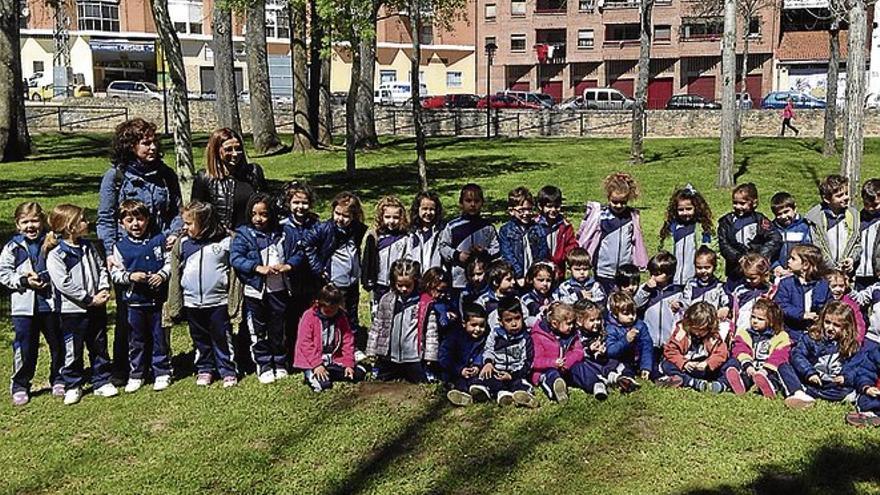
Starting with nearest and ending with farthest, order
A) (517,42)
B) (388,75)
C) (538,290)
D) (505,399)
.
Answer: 1. (505,399)
2. (538,290)
3. (517,42)
4. (388,75)

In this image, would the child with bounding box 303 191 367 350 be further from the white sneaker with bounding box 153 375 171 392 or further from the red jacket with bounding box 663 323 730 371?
the red jacket with bounding box 663 323 730 371

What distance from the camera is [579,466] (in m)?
5.11

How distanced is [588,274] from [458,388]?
1.41 metres

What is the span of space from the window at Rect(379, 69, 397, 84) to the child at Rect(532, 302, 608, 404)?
5605cm

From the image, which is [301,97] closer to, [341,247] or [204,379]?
[341,247]

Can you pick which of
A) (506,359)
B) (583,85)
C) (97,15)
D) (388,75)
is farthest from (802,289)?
(97,15)

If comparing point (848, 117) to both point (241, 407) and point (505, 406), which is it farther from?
point (241, 407)

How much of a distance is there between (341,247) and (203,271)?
40.8 inches

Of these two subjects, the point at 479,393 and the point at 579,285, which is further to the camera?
the point at 579,285

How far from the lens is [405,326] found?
20.9 ft

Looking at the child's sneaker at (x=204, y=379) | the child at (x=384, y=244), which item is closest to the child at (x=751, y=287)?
the child at (x=384, y=244)

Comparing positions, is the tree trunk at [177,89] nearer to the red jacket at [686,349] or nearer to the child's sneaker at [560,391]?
the child's sneaker at [560,391]

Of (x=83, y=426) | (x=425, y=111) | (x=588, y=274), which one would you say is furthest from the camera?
(x=425, y=111)

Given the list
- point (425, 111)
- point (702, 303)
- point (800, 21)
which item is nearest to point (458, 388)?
point (702, 303)
